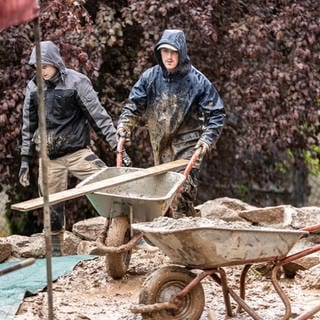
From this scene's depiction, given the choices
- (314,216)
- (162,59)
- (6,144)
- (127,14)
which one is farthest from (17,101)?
(314,216)

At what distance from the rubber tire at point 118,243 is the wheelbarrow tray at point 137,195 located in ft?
0.23

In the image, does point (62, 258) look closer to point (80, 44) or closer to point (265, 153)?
point (80, 44)

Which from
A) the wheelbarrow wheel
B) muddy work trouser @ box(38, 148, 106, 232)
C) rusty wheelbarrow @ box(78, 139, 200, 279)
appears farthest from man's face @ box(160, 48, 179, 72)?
the wheelbarrow wheel

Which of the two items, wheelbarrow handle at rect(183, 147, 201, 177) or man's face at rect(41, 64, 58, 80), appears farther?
man's face at rect(41, 64, 58, 80)

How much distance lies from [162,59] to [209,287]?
178 cm

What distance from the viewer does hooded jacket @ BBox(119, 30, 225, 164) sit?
8.16 meters

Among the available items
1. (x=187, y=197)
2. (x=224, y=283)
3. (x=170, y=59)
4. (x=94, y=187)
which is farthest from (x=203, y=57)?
(x=224, y=283)

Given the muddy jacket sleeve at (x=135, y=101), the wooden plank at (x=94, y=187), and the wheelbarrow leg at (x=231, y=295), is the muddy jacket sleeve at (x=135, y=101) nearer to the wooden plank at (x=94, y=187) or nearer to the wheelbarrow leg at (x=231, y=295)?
the wooden plank at (x=94, y=187)

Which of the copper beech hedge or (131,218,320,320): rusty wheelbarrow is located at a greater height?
the copper beech hedge

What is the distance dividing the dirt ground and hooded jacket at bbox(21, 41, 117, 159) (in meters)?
0.99

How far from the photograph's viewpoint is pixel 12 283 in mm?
7789

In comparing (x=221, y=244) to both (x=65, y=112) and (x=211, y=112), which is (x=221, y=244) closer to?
(x=211, y=112)

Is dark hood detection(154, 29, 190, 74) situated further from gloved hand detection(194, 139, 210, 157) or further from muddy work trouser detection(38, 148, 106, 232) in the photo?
muddy work trouser detection(38, 148, 106, 232)

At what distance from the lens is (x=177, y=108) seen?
8.23m
